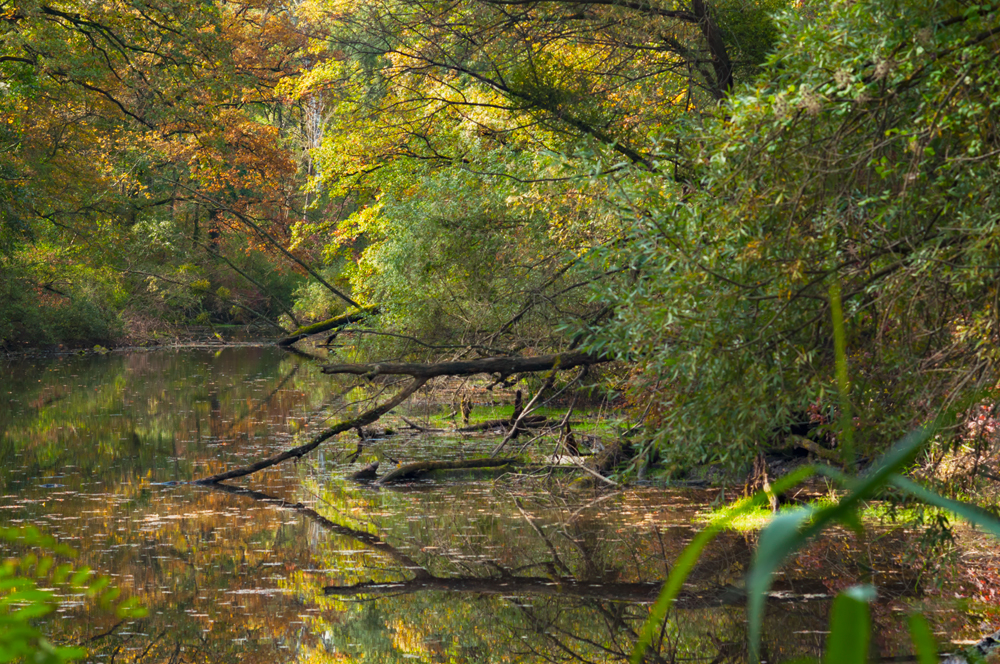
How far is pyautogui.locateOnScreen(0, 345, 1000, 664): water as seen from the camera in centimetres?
752

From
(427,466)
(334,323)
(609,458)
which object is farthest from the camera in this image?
(334,323)

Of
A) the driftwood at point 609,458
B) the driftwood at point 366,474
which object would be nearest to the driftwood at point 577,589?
the driftwood at point 609,458

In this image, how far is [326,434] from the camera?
40.4ft

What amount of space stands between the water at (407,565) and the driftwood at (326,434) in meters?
0.30

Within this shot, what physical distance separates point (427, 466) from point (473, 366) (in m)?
3.10

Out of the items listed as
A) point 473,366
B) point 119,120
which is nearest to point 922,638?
point 473,366

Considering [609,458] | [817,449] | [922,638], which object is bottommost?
[609,458]

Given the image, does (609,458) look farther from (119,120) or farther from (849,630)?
(119,120)

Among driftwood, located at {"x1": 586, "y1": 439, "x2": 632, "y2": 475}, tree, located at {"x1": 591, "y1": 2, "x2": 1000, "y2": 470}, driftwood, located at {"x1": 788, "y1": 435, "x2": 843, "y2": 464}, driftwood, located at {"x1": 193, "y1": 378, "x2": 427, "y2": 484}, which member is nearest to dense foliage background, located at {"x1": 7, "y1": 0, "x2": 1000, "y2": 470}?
tree, located at {"x1": 591, "y1": 2, "x2": 1000, "y2": 470}

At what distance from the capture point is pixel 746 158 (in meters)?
6.29

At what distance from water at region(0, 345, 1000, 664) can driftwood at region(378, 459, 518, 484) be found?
0.31 m

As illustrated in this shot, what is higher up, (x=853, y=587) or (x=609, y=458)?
(x=853, y=587)

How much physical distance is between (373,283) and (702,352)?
39.9 feet

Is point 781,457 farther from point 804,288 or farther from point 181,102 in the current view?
point 181,102
